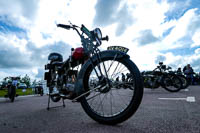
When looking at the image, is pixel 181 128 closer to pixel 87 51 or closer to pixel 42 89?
pixel 87 51

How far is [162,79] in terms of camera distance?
719 centimetres

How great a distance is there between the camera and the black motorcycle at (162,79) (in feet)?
22.7

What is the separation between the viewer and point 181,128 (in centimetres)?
151

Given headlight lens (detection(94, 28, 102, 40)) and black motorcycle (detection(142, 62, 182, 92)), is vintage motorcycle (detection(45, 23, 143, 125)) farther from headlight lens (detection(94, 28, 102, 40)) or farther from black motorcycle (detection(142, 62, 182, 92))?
black motorcycle (detection(142, 62, 182, 92))

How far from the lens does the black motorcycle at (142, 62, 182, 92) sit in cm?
691

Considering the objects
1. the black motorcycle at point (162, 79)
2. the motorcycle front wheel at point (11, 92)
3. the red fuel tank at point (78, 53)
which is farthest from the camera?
the black motorcycle at point (162, 79)

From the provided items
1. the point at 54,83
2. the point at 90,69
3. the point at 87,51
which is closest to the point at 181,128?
the point at 90,69

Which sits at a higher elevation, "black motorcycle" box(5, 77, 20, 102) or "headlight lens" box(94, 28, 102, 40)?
"headlight lens" box(94, 28, 102, 40)

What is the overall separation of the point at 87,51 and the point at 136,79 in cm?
99

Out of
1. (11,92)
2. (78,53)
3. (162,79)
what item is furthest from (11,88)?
(162,79)

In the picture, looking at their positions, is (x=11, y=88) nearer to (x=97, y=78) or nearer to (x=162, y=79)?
(x=97, y=78)

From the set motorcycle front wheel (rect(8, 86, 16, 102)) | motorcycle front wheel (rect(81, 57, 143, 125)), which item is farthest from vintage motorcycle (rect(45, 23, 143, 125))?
motorcycle front wheel (rect(8, 86, 16, 102))

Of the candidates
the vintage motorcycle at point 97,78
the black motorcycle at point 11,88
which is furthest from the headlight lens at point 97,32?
the black motorcycle at point 11,88

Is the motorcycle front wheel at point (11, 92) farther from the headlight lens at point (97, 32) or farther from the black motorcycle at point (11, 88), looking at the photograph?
the headlight lens at point (97, 32)
